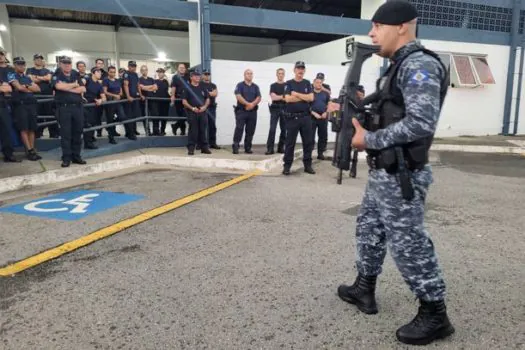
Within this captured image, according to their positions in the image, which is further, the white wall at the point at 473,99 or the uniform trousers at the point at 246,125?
the white wall at the point at 473,99

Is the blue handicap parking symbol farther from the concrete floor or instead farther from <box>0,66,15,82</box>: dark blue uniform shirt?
<box>0,66,15,82</box>: dark blue uniform shirt

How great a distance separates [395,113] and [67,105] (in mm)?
5730

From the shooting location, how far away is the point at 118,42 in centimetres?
1772

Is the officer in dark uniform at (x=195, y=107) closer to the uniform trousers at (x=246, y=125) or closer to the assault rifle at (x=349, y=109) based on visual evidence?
the uniform trousers at (x=246, y=125)

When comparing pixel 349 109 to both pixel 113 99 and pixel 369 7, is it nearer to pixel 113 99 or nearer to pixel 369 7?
pixel 113 99

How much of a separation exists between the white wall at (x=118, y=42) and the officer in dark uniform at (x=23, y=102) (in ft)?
36.1

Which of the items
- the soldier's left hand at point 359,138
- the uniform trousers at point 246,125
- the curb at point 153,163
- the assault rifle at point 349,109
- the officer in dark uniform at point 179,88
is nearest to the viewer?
the soldier's left hand at point 359,138

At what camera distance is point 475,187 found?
6.16m

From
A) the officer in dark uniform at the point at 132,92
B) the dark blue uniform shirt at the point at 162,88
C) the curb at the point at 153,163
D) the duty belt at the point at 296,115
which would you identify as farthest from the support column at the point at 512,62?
the officer in dark uniform at the point at 132,92

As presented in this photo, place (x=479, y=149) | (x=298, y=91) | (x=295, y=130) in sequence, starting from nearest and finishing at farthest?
1. (x=298, y=91)
2. (x=295, y=130)
3. (x=479, y=149)

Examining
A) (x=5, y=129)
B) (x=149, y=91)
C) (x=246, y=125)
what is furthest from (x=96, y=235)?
(x=149, y=91)

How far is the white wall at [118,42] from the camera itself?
15.9 meters

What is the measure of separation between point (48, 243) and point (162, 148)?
544cm

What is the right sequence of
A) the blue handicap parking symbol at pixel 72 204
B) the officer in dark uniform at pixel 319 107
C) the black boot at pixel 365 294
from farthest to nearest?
1. the officer in dark uniform at pixel 319 107
2. the blue handicap parking symbol at pixel 72 204
3. the black boot at pixel 365 294
